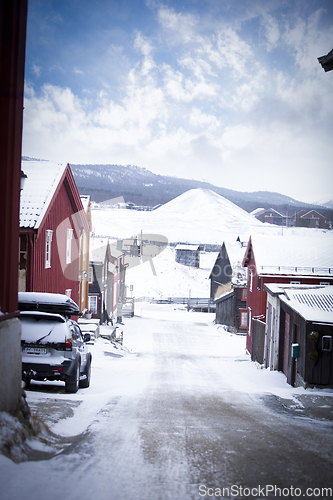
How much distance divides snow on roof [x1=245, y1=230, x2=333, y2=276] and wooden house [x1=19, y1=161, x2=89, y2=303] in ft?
35.5

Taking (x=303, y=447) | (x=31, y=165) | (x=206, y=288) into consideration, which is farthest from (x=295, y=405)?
(x=206, y=288)

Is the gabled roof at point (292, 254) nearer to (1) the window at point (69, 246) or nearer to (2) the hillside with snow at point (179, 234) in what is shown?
(2) the hillside with snow at point (179, 234)

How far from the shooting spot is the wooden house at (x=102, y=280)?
32031 mm

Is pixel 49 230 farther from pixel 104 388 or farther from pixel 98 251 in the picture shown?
→ pixel 98 251

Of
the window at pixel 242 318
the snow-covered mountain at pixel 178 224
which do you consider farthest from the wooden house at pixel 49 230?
the snow-covered mountain at pixel 178 224

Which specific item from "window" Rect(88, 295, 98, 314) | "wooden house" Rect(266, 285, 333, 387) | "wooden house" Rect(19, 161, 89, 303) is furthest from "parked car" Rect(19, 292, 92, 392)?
"window" Rect(88, 295, 98, 314)

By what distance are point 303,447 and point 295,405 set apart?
3853mm

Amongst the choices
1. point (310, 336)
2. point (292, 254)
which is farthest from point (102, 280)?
point (310, 336)

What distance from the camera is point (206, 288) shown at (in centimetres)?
6869

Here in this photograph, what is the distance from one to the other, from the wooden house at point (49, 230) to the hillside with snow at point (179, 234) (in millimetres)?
13866

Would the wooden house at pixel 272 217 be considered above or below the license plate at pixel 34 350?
above

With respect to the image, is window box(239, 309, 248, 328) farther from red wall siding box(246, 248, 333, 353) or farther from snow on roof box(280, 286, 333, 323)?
snow on roof box(280, 286, 333, 323)

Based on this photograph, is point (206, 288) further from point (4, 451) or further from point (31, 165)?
point (4, 451)

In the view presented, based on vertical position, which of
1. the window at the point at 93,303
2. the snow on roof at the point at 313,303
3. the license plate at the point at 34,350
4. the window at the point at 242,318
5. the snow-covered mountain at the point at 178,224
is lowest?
the window at the point at 242,318
